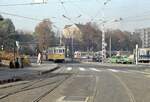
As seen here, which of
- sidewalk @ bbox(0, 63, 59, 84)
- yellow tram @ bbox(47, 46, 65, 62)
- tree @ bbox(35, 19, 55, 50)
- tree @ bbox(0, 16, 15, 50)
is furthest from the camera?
tree @ bbox(35, 19, 55, 50)

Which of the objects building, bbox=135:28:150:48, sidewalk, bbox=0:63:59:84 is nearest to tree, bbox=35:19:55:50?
building, bbox=135:28:150:48

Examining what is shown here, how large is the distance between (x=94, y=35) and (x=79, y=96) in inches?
4437

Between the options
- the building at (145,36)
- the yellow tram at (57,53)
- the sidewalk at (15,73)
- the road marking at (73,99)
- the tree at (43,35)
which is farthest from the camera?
the building at (145,36)

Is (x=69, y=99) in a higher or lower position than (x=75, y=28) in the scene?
lower

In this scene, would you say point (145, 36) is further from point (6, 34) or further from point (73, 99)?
point (73, 99)

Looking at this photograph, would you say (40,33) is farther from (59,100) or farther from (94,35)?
(59,100)

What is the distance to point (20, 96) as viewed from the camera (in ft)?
53.2

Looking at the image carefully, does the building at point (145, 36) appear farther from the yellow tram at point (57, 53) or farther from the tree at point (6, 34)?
the yellow tram at point (57, 53)

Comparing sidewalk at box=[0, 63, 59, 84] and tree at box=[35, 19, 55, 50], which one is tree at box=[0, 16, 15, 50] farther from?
sidewalk at box=[0, 63, 59, 84]

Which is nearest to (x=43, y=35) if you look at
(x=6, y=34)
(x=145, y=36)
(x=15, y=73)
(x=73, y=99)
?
(x=6, y=34)

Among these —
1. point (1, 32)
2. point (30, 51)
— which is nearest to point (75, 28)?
point (30, 51)

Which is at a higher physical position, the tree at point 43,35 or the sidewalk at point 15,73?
the tree at point 43,35

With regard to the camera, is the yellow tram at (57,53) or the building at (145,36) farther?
the building at (145,36)

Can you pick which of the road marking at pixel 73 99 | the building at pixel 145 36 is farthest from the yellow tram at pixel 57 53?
the building at pixel 145 36
